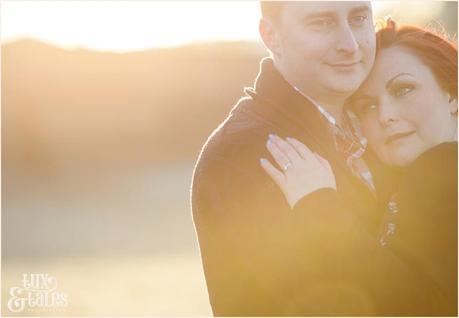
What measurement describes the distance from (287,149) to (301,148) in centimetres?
4

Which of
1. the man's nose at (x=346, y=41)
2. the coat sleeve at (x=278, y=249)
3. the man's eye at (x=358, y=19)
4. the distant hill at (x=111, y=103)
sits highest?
the distant hill at (x=111, y=103)

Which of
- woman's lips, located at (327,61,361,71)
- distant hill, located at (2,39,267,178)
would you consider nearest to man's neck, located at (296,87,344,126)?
woman's lips, located at (327,61,361,71)

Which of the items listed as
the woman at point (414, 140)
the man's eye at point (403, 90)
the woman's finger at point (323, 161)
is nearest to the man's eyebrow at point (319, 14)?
the woman at point (414, 140)

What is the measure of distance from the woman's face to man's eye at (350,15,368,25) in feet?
0.42

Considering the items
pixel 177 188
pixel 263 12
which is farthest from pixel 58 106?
pixel 263 12

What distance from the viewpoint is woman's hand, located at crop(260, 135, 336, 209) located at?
7.45 feet

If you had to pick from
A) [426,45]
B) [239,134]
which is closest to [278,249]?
[239,134]

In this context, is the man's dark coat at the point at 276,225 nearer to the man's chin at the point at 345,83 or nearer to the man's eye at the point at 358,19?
the man's chin at the point at 345,83

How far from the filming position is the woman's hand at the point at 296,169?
227 centimetres

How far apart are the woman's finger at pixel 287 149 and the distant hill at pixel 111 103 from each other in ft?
7.23

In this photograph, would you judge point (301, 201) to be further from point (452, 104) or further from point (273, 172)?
point (452, 104)

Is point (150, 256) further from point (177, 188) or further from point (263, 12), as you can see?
point (263, 12)

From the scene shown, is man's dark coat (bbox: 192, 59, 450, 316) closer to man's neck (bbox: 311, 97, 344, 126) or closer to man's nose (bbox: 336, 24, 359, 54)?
man's neck (bbox: 311, 97, 344, 126)

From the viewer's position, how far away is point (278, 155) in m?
2.35
